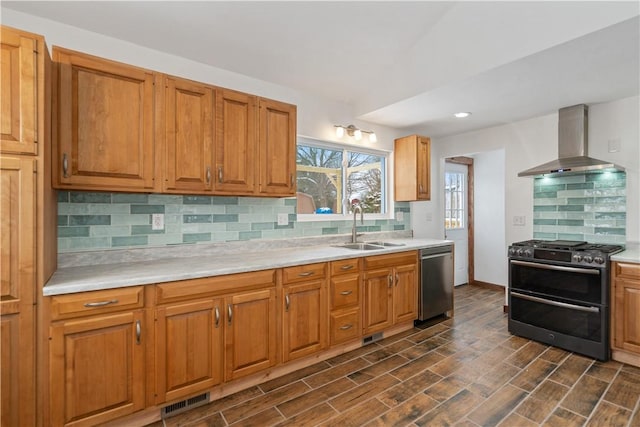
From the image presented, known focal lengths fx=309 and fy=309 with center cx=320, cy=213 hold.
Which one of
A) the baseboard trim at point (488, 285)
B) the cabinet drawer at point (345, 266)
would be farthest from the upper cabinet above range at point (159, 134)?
the baseboard trim at point (488, 285)

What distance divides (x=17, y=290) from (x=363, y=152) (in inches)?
131

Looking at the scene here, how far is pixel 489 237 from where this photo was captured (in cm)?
497

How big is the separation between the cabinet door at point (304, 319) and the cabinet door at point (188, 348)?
0.51 metres

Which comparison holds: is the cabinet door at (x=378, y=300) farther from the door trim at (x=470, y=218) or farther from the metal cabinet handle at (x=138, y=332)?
the door trim at (x=470, y=218)

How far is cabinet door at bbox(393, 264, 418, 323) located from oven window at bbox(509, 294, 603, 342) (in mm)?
966

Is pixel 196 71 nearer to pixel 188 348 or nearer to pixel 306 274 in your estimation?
pixel 306 274

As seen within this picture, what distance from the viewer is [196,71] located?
2.58m

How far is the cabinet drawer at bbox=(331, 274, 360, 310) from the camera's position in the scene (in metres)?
2.62

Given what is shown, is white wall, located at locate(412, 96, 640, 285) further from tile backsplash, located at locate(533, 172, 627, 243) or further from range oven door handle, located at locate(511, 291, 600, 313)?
range oven door handle, located at locate(511, 291, 600, 313)

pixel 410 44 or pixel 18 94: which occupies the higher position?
pixel 410 44

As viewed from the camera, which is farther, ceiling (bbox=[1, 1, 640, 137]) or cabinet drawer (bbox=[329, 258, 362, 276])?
cabinet drawer (bbox=[329, 258, 362, 276])

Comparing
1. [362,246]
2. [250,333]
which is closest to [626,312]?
[362,246]


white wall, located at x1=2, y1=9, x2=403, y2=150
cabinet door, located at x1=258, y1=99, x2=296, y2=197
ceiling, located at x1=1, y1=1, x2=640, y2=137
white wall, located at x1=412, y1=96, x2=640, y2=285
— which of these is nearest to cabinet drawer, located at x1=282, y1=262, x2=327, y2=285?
cabinet door, located at x1=258, y1=99, x2=296, y2=197

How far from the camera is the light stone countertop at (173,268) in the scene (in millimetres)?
1646
